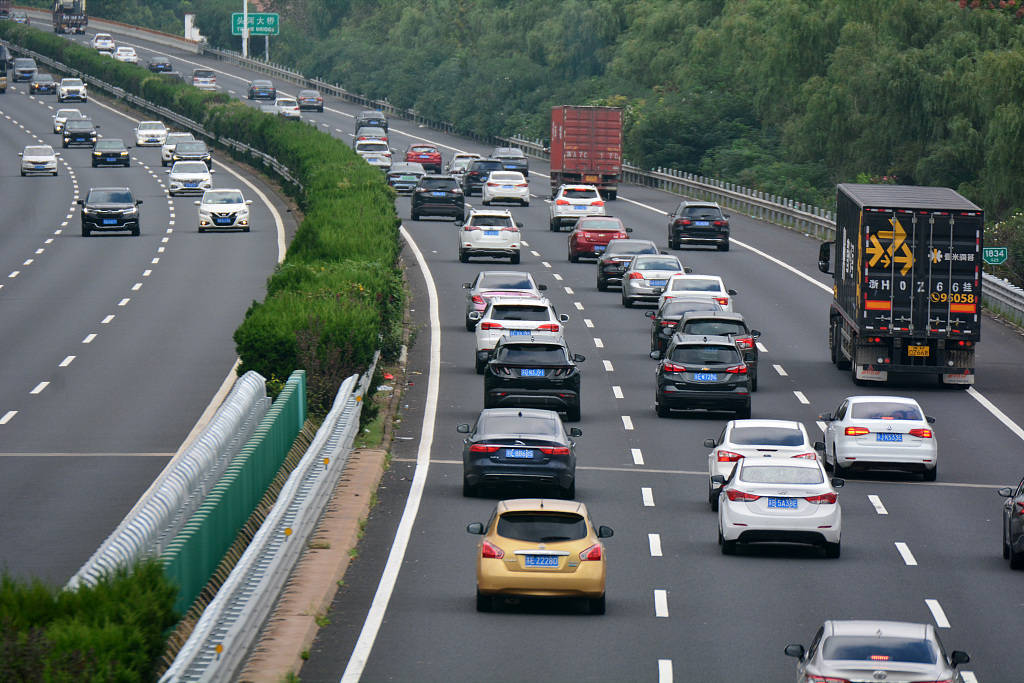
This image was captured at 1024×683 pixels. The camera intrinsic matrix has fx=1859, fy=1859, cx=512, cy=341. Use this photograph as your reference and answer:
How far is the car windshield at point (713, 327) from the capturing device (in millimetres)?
39312

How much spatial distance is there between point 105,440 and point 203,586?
14.4 m

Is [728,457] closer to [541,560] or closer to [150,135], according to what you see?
[541,560]

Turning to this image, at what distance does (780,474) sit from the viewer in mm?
24812

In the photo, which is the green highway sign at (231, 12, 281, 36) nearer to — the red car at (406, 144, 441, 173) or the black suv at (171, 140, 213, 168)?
A: the red car at (406, 144, 441, 173)

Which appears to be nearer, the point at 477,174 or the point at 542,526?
the point at 542,526

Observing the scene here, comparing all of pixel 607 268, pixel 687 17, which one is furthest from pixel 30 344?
pixel 687 17

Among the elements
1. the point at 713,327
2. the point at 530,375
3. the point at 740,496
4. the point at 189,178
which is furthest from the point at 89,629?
the point at 189,178

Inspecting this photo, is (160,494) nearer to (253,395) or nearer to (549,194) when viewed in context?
(253,395)

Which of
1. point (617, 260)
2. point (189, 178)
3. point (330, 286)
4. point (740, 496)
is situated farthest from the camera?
point (189, 178)

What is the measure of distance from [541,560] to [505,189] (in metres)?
60.5

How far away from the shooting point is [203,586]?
62.6ft

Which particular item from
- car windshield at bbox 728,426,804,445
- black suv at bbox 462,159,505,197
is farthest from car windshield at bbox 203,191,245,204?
car windshield at bbox 728,426,804,445

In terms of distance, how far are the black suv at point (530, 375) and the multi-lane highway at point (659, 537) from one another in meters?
0.97

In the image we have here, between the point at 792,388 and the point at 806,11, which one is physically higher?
the point at 806,11
